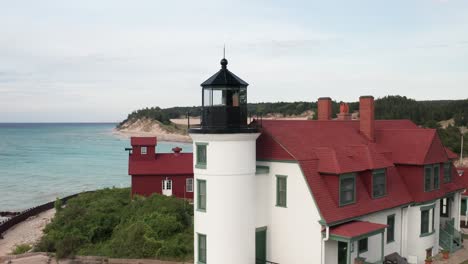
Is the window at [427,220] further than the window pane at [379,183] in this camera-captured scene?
Yes

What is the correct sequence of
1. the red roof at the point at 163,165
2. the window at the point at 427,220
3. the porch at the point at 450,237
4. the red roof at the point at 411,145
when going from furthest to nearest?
the red roof at the point at 163,165 < the porch at the point at 450,237 < the window at the point at 427,220 < the red roof at the point at 411,145

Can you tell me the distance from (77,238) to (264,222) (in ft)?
44.2

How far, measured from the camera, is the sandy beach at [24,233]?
108ft

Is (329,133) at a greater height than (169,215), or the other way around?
(329,133)

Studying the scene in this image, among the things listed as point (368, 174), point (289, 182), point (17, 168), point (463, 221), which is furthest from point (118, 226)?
point (17, 168)

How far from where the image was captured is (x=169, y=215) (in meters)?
27.2

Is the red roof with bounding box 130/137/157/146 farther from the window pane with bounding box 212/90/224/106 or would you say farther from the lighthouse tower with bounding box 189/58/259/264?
the window pane with bounding box 212/90/224/106

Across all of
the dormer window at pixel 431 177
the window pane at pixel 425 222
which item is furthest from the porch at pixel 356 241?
the dormer window at pixel 431 177

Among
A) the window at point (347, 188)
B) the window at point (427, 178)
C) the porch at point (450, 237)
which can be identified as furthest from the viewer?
the porch at point (450, 237)

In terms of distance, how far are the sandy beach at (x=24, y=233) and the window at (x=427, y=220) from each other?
25.6m

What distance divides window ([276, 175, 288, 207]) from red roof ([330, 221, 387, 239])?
2313mm

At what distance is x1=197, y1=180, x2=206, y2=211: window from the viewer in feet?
59.6

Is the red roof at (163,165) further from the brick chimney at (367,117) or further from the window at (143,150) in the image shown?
the brick chimney at (367,117)

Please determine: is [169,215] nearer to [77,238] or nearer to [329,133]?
[77,238]
